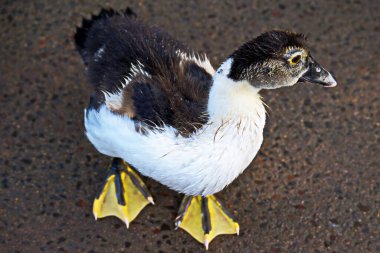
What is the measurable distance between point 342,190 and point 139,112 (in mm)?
1335

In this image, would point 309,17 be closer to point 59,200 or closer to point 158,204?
point 158,204

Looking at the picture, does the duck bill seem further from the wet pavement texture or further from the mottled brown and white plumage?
the wet pavement texture

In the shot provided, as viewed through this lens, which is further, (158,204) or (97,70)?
(158,204)

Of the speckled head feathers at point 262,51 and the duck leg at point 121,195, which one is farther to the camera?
the duck leg at point 121,195

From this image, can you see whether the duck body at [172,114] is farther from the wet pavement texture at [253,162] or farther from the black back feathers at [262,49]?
the wet pavement texture at [253,162]

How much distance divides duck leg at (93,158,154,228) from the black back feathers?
1.08m

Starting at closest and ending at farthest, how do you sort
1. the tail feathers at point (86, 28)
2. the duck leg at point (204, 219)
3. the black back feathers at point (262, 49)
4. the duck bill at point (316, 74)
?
1. the black back feathers at point (262, 49)
2. the duck bill at point (316, 74)
3. the duck leg at point (204, 219)
4. the tail feathers at point (86, 28)

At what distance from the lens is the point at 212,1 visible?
173 inches

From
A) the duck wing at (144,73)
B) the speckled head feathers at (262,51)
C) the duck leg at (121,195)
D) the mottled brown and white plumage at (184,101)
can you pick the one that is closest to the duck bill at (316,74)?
the mottled brown and white plumage at (184,101)

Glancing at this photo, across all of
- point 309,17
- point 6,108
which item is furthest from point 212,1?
point 6,108

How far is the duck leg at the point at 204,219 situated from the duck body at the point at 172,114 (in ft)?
1.03

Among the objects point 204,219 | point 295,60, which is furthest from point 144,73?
point 204,219

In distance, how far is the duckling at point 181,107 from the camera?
2738 millimetres

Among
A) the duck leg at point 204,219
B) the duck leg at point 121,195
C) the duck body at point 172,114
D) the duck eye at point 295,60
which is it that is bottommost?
the duck leg at point 204,219
